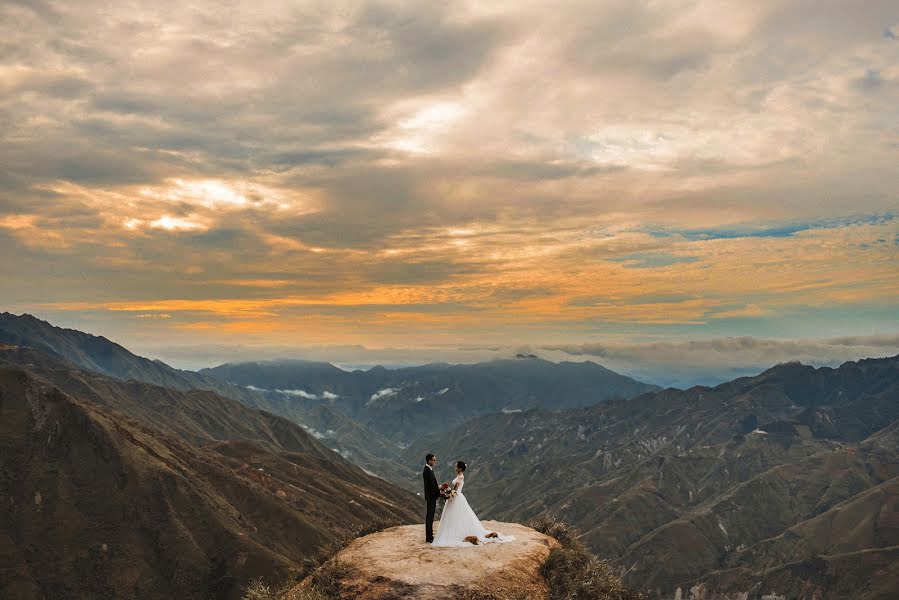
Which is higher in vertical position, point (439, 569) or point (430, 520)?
point (430, 520)

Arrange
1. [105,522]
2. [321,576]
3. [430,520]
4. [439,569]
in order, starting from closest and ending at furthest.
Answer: [439,569]
[321,576]
[430,520]
[105,522]

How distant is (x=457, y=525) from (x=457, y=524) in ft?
0.15

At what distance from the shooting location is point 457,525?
29406 millimetres

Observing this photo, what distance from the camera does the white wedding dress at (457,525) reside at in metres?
29.1

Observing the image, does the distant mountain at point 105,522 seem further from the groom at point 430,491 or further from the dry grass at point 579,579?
the dry grass at point 579,579

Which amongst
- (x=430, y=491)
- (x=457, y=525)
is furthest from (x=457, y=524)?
(x=430, y=491)

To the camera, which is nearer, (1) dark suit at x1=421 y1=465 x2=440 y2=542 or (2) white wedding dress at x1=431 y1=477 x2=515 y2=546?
(2) white wedding dress at x1=431 y1=477 x2=515 y2=546

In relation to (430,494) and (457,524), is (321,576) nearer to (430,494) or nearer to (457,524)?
(430,494)

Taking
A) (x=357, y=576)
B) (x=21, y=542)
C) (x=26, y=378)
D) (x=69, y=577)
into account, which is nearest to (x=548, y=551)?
(x=357, y=576)

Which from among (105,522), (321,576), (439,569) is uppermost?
(439,569)

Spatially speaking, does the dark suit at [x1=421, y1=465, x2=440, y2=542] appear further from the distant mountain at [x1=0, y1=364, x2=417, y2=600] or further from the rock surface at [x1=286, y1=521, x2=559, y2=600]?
the distant mountain at [x1=0, y1=364, x2=417, y2=600]

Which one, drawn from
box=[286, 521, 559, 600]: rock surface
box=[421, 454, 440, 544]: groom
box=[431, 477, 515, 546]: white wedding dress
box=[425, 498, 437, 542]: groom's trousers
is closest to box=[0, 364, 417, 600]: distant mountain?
box=[425, 498, 437, 542]: groom's trousers

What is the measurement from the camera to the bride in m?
29.1

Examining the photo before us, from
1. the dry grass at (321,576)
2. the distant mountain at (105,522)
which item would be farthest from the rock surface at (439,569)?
the distant mountain at (105,522)
